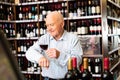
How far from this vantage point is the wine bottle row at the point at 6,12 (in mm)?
5359

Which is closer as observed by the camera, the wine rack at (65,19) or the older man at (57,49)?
the older man at (57,49)

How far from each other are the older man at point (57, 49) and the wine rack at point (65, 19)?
2.29 meters

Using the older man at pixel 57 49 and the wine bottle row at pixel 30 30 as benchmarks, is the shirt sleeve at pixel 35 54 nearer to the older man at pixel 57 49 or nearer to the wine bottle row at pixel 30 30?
the older man at pixel 57 49

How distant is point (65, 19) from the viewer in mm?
4863

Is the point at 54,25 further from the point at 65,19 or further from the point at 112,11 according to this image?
the point at 112,11

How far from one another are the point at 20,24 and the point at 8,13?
0.36 meters

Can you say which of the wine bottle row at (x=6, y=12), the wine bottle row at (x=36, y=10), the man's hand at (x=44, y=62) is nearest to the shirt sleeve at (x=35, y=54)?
the man's hand at (x=44, y=62)

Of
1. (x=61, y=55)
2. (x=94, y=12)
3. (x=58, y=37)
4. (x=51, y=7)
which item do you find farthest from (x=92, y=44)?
(x=61, y=55)

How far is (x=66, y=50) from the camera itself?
2.29 m

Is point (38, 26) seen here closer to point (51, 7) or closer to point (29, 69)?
point (51, 7)

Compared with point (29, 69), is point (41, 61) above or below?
above

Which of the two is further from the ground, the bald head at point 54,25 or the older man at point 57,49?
the bald head at point 54,25

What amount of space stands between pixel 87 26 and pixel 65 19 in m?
0.45

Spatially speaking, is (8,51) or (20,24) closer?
(8,51)
